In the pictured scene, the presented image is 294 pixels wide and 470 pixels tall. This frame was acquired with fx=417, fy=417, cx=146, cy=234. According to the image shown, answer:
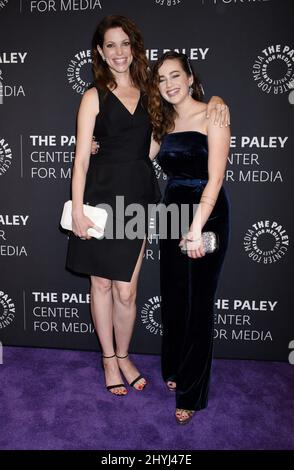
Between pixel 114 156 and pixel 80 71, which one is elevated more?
pixel 80 71

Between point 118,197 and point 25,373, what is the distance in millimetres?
1337

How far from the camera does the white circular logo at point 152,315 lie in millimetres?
2906

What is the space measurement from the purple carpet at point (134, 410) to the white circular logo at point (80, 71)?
1835mm

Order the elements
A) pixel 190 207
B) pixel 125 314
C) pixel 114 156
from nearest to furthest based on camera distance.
Answer: pixel 190 207
pixel 114 156
pixel 125 314

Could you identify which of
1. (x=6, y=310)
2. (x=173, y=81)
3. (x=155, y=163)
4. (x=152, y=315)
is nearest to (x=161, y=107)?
(x=173, y=81)

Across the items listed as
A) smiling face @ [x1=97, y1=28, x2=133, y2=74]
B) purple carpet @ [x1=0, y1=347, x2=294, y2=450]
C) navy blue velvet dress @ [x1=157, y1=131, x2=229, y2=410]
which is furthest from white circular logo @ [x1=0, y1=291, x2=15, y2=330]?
smiling face @ [x1=97, y1=28, x2=133, y2=74]

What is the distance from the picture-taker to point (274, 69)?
253 centimetres

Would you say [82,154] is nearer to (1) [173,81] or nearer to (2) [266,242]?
(1) [173,81]

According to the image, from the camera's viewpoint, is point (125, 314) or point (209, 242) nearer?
point (209, 242)

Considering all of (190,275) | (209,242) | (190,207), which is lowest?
(190,275)

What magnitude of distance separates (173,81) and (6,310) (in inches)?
78.9

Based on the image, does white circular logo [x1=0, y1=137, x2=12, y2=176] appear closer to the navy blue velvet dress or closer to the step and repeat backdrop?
the step and repeat backdrop

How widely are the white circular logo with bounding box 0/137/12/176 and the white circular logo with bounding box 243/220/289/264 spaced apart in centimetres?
167
